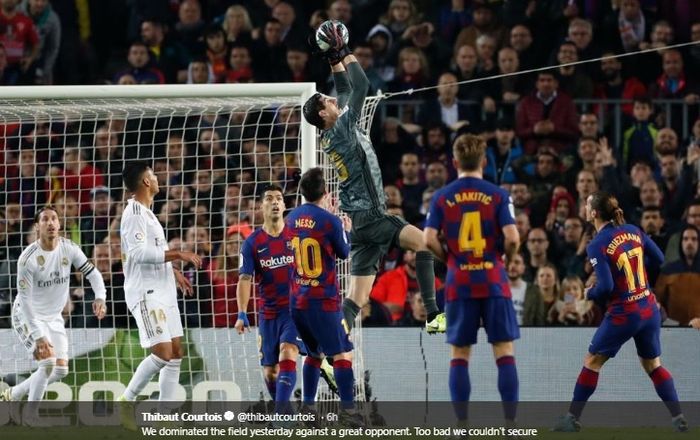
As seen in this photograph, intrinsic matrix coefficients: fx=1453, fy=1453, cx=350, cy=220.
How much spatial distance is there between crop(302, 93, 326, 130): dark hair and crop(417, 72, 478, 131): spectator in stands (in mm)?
5686

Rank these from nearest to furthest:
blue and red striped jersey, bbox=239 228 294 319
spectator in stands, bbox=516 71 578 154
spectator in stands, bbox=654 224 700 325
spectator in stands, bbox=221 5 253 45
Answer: blue and red striped jersey, bbox=239 228 294 319
spectator in stands, bbox=654 224 700 325
spectator in stands, bbox=516 71 578 154
spectator in stands, bbox=221 5 253 45

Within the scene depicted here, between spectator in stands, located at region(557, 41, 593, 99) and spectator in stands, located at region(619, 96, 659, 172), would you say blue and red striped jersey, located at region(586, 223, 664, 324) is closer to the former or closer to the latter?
spectator in stands, located at region(619, 96, 659, 172)

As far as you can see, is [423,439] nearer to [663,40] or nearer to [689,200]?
[689,200]

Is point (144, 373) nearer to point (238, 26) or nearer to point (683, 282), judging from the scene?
point (683, 282)

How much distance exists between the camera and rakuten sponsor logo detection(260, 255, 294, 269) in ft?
40.9

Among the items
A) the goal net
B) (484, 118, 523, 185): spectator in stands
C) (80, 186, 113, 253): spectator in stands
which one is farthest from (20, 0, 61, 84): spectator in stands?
(484, 118, 523, 185): spectator in stands

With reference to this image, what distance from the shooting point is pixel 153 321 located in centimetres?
1195

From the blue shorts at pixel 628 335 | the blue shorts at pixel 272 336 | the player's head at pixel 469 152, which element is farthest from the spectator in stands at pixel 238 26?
the player's head at pixel 469 152

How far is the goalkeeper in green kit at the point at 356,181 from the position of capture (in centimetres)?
1132

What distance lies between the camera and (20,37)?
1850cm

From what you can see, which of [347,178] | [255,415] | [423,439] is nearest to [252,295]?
[255,415]

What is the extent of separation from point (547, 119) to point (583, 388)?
5977mm

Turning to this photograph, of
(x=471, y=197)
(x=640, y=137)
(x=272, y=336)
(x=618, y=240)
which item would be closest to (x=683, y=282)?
(x=640, y=137)

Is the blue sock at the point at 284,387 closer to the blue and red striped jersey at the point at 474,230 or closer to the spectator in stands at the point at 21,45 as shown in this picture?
the blue and red striped jersey at the point at 474,230
